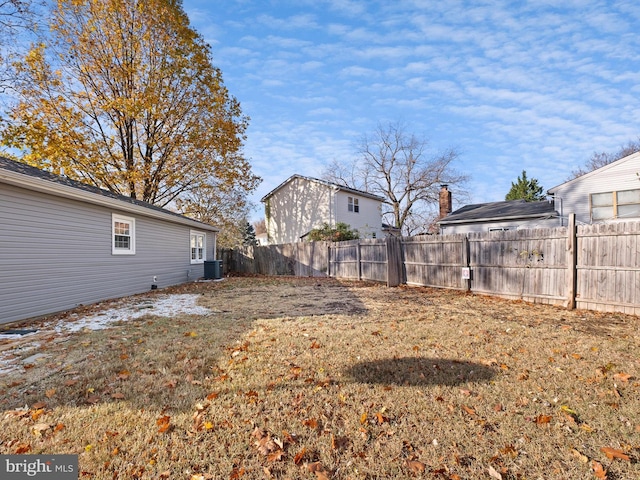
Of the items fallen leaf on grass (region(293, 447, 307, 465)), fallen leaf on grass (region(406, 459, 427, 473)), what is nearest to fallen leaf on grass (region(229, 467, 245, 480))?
fallen leaf on grass (region(293, 447, 307, 465))

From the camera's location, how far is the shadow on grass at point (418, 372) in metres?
3.42

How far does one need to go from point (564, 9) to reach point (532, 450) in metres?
10.2

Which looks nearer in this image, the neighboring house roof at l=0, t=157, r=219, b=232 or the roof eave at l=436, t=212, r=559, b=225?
the neighboring house roof at l=0, t=157, r=219, b=232

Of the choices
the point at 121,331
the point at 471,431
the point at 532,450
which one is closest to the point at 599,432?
the point at 532,450

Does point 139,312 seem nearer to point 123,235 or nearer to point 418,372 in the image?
point 123,235

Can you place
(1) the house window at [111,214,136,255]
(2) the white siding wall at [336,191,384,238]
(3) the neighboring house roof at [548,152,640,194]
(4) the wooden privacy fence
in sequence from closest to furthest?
(4) the wooden privacy fence, (1) the house window at [111,214,136,255], (3) the neighboring house roof at [548,152,640,194], (2) the white siding wall at [336,191,384,238]

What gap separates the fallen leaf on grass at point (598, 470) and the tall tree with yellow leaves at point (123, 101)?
17305mm

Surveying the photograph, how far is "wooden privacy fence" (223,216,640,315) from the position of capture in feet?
20.7

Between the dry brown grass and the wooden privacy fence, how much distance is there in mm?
1330

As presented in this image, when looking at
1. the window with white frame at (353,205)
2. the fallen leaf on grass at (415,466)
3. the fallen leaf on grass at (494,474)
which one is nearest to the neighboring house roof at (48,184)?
→ the fallen leaf on grass at (415,466)

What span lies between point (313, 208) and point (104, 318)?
17.0m

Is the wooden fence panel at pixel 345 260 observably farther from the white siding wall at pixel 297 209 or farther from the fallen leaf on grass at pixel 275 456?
the fallen leaf on grass at pixel 275 456

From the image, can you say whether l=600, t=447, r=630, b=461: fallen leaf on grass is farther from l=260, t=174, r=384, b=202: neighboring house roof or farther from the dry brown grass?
l=260, t=174, r=384, b=202: neighboring house roof

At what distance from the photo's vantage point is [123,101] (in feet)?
45.8
